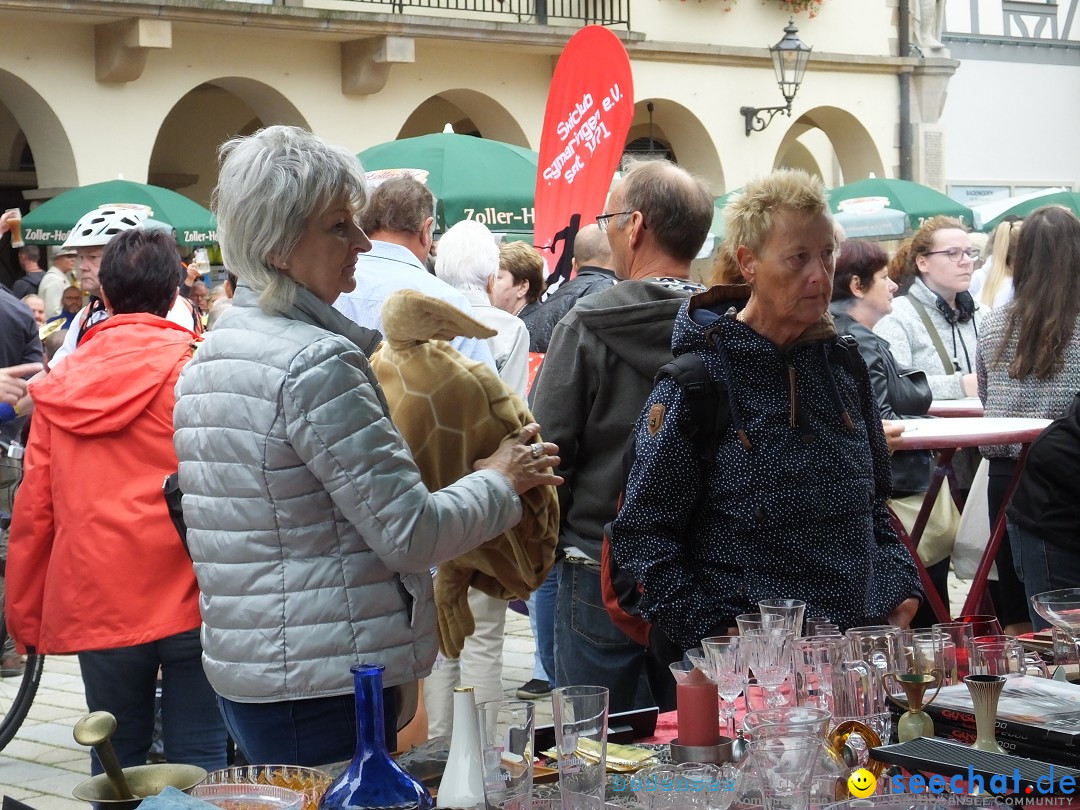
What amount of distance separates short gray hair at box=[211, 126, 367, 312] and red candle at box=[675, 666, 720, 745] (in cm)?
113

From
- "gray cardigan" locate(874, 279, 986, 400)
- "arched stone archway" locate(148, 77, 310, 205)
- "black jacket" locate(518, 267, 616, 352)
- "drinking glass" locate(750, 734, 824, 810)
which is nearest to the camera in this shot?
"drinking glass" locate(750, 734, 824, 810)

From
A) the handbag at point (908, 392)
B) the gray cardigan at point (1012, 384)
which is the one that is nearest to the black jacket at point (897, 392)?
the handbag at point (908, 392)

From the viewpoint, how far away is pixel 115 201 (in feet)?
42.6

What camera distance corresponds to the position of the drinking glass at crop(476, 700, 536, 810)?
2131 mm

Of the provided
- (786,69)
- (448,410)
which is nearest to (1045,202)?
(786,69)

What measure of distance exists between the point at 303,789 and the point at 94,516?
2257 mm

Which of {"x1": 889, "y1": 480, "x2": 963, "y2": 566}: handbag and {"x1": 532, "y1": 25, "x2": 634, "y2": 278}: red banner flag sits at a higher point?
{"x1": 532, "y1": 25, "x2": 634, "y2": 278}: red banner flag

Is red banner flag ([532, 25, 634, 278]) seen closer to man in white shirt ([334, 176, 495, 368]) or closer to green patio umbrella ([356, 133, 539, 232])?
green patio umbrella ([356, 133, 539, 232])

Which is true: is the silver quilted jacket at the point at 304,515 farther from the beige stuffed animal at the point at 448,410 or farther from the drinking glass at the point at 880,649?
the drinking glass at the point at 880,649

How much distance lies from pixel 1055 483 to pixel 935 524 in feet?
4.76

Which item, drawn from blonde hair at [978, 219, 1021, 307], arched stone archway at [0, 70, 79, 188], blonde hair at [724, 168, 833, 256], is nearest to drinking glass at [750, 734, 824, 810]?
blonde hair at [724, 168, 833, 256]

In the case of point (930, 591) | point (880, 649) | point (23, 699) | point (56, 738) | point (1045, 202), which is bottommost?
A: point (56, 738)

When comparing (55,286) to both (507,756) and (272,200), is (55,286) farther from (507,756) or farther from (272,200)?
(507,756)

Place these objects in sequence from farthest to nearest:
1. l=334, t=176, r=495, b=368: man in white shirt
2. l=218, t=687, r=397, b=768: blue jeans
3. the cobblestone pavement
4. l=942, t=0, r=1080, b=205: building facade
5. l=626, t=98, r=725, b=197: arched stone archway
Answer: l=942, t=0, r=1080, b=205: building facade
l=626, t=98, r=725, b=197: arched stone archway
the cobblestone pavement
l=334, t=176, r=495, b=368: man in white shirt
l=218, t=687, r=397, b=768: blue jeans
